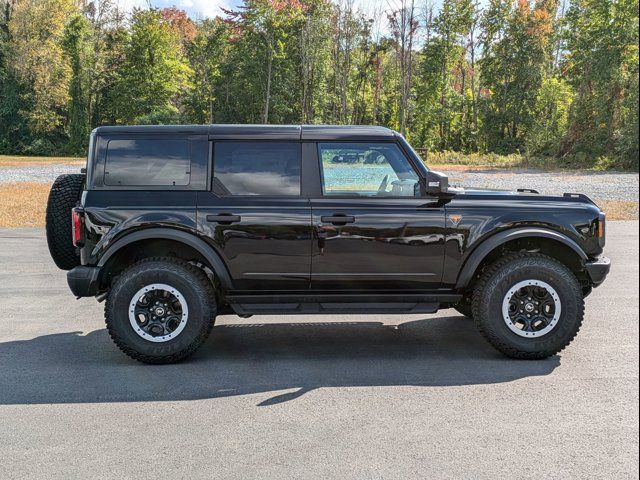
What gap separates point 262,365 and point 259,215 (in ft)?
3.90

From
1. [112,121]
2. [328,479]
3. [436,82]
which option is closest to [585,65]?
[436,82]

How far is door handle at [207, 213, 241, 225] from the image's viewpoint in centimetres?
516

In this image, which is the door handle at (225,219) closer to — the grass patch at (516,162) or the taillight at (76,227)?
the taillight at (76,227)

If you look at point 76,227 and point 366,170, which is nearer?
point 76,227

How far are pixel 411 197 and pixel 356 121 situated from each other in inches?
1962

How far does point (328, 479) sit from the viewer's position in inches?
126

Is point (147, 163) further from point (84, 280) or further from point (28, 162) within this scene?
point (28, 162)

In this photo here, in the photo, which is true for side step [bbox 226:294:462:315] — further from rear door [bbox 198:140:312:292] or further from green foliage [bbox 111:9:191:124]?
green foliage [bbox 111:9:191:124]

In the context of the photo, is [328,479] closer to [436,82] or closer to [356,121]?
[356,121]

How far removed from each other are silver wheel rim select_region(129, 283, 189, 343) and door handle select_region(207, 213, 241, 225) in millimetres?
630

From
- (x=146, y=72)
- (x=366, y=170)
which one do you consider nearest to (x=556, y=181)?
(x=366, y=170)

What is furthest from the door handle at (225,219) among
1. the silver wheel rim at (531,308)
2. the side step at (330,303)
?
the silver wheel rim at (531,308)

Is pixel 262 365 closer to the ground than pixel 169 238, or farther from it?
closer to the ground

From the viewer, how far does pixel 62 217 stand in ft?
18.2
